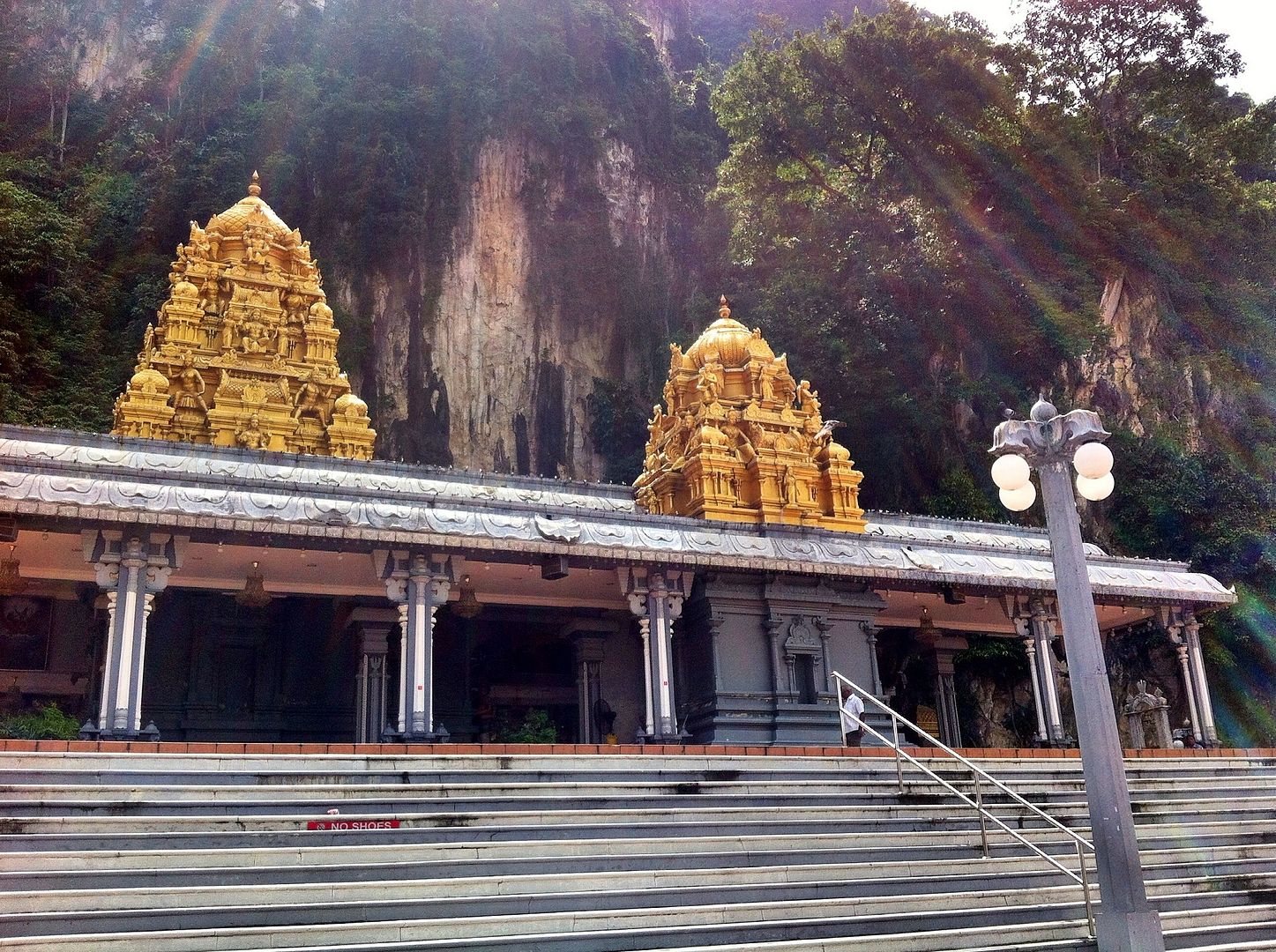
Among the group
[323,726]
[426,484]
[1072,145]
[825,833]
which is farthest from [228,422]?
[1072,145]

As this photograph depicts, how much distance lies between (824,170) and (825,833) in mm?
31395

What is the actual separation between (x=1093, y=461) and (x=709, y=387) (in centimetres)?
1418

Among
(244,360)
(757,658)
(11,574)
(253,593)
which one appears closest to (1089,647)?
(757,658)

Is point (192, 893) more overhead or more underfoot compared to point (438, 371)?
more underfoot

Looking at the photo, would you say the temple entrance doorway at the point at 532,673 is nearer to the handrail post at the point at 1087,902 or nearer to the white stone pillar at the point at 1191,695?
the white stone pillar at the point at 1191,695

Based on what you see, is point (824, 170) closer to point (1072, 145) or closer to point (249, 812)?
point (1072, 145)

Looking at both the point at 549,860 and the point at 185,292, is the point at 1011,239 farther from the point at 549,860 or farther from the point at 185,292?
the point at 549,860

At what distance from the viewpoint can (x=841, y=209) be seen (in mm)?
37500

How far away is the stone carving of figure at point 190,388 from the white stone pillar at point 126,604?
24.8ft

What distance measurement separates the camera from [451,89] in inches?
1645

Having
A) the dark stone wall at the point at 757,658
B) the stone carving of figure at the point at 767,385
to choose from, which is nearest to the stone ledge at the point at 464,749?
the dark stone wall at the point at 757,658

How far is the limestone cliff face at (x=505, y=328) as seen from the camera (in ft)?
129

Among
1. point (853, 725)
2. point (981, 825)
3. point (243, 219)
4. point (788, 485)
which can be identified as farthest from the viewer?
point (243, 219)

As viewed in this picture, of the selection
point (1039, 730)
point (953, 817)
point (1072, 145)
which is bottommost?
point (953, 817)
